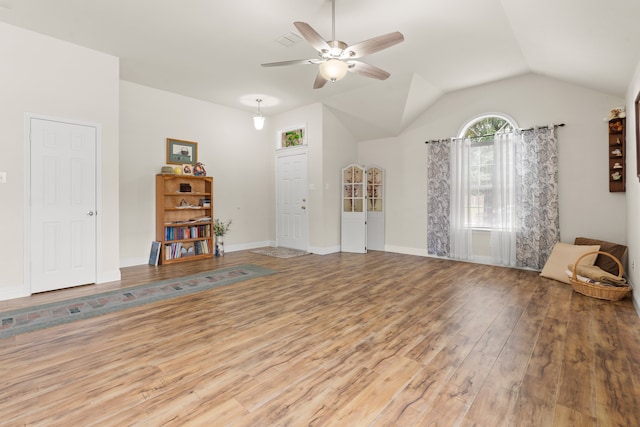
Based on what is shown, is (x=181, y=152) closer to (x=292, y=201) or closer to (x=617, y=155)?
(x=292, y=201)

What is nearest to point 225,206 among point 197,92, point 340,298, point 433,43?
point 197,92

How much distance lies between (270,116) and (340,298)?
530cm

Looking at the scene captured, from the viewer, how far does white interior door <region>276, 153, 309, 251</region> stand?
6844 millimetres

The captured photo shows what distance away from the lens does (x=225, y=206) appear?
6.75 meters

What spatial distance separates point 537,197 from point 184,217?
623 centimetres

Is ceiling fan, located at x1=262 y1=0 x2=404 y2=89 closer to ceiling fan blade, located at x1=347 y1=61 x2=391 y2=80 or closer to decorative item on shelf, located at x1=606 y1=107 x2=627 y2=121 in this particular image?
ceiling fan blade, located at x1=347 y1=61 x2=391 y2=80

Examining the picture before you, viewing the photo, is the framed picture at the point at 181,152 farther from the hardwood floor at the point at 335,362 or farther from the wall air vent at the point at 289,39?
the wall air vent at the point at 289,39

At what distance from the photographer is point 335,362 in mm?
2197

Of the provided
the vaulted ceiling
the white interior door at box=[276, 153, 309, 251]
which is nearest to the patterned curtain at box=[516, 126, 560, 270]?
the vaulted ceiling

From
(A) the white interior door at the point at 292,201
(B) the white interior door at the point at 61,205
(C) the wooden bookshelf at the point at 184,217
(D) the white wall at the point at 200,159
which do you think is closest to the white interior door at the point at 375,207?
(A) the white interior door at the point at 292,201

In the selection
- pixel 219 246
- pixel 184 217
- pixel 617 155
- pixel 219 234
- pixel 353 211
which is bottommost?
pixel 219 246

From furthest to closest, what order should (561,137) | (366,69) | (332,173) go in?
(332,173), (561,137), (366,69)

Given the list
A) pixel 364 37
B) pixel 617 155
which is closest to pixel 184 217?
pixel 364 37

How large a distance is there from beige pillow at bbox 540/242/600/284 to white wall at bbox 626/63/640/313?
1.30ft
